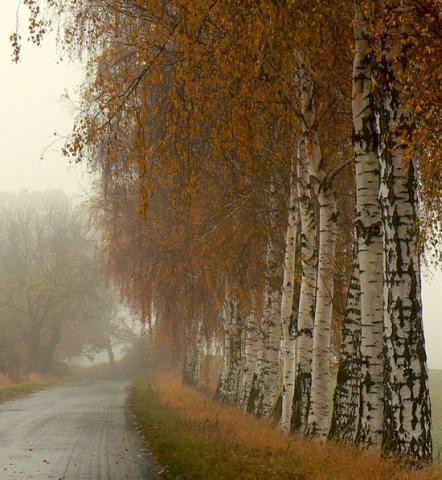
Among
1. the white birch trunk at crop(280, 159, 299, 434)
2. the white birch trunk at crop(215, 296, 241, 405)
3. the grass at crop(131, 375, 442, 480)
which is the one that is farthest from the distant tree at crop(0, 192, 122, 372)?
the grass at crop(131, 375, 442, 480)

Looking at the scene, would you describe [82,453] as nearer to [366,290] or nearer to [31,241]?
[366,290]

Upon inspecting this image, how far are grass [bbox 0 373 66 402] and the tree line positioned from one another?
9.48 metres

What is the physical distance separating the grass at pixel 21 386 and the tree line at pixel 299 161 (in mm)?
9477

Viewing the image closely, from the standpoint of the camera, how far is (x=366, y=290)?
9.39 metres

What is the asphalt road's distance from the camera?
33.7ft

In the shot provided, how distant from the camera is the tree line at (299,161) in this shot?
808cm

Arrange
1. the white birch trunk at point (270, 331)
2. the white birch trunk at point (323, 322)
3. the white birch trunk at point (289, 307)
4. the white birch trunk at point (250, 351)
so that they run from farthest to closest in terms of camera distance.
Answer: the white birch trunk at point (250, 351) → the white birch trunk at point (270, 331) → the white birch trunk at point (289, 307) → the white birch trunk at point (323, 322)

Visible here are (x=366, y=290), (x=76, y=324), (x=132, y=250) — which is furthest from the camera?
(x=76, y=324)

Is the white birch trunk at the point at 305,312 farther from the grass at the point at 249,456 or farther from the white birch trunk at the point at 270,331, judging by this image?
the white birch trunk at the point at 270,331

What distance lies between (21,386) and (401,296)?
28903 millimetres

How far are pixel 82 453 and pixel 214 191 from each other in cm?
796

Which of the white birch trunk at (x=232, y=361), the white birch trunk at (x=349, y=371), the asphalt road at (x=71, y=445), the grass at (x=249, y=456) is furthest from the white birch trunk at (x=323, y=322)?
the white birch trunk at (x=232, y=361)

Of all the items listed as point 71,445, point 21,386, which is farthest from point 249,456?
point 21,386

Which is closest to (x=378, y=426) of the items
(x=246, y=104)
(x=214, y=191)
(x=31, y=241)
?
Answer: (x=246, y=104)
